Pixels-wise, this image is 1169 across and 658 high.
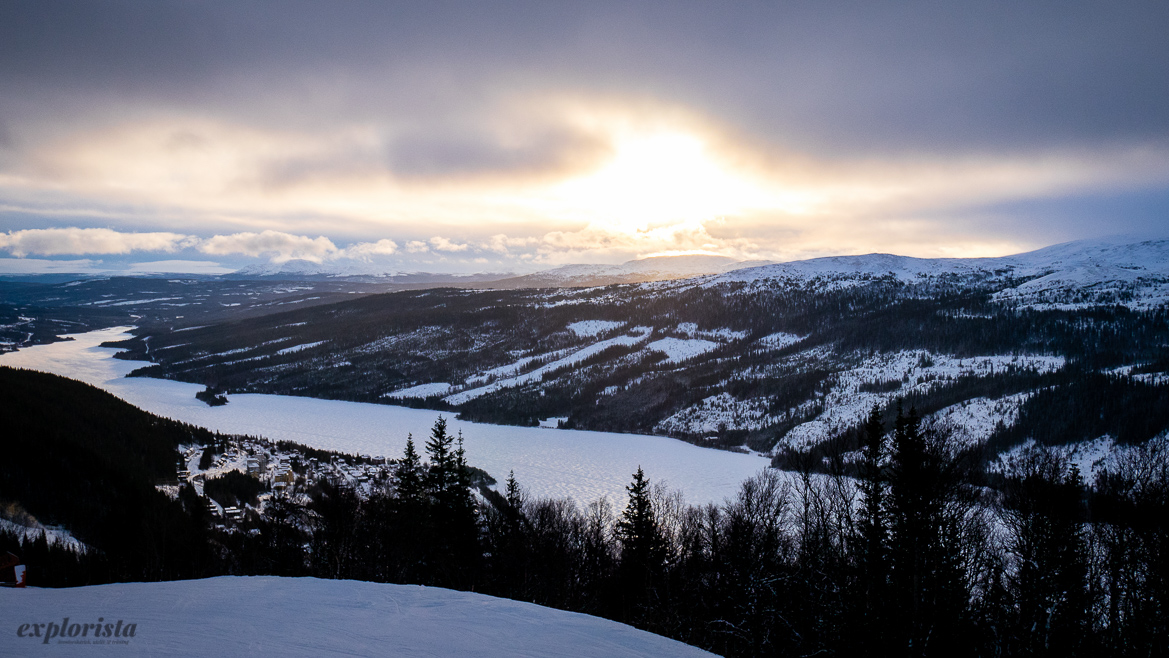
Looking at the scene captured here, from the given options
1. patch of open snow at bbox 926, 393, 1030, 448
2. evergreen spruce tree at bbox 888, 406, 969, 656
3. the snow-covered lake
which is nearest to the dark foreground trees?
evergreen spruce tree at bbox 888, 406, 969, 656

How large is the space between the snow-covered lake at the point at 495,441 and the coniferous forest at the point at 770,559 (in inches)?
1113

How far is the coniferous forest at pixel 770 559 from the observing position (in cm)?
2122

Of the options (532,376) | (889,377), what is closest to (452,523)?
(889,377)

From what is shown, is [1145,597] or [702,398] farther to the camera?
[702,398]

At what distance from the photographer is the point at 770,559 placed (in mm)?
30844

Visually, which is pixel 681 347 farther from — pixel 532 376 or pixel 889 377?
pixel 889 377

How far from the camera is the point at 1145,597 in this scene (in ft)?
73.8

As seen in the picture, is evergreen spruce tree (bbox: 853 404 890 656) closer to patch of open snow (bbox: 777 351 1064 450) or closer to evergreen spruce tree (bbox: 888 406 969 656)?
evergreen spruce tree (bbox: 888 406 969 656)

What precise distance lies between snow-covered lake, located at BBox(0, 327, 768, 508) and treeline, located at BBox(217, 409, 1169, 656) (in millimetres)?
28523

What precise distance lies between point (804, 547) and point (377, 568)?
23.4 m

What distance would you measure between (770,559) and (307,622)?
25.6m

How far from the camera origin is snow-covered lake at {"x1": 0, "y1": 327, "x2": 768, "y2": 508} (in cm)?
7312

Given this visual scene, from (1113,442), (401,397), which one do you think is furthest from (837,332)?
(401,397)

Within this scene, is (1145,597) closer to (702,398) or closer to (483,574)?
(483,574)
